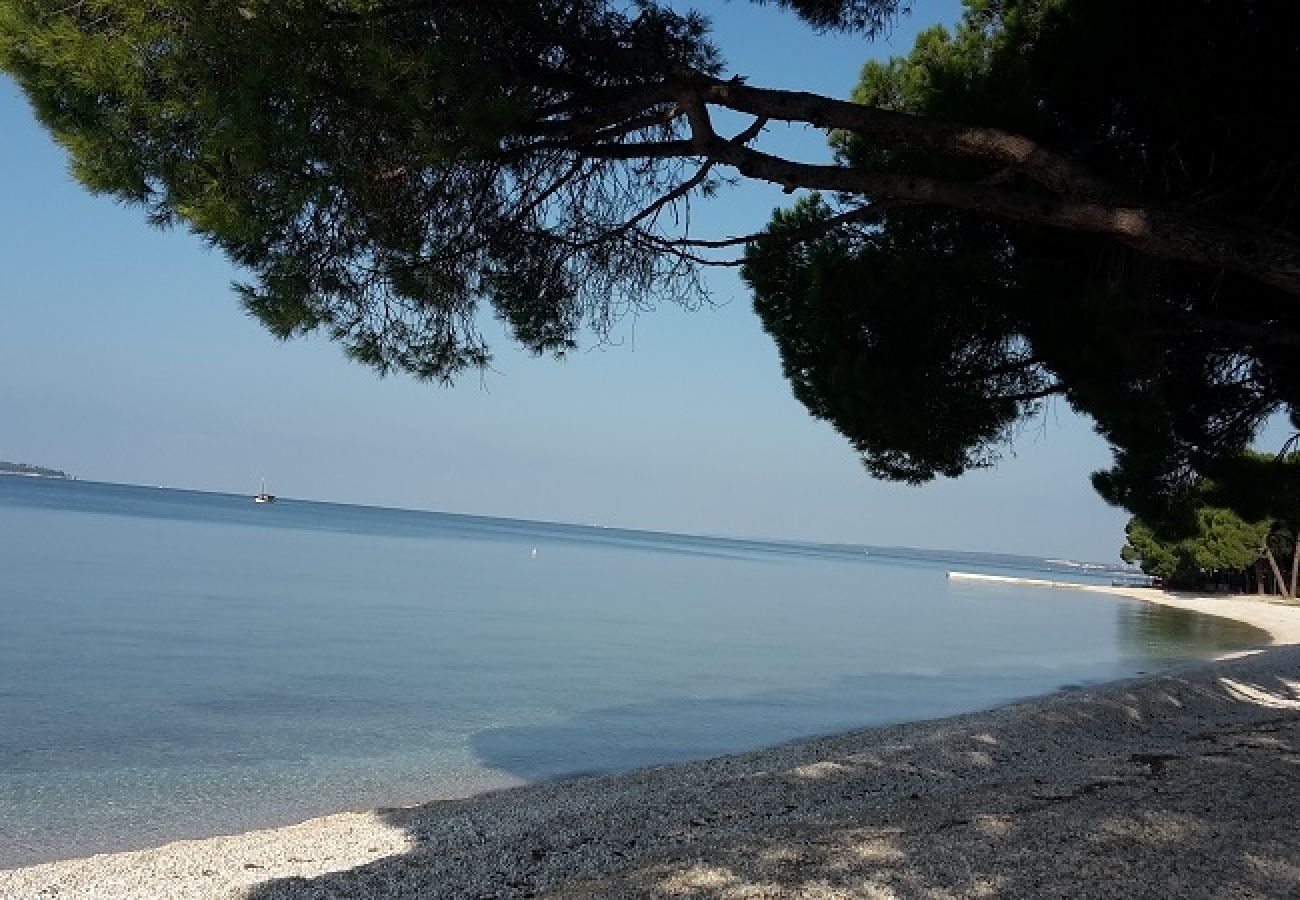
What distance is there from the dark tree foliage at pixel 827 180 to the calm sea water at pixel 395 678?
15.7 feet

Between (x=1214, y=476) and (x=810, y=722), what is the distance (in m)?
6.57

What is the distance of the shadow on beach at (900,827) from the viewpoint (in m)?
3.79

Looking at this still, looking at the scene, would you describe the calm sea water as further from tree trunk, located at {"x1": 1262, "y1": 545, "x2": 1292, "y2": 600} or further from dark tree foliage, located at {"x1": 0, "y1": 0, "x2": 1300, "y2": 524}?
tree trunk, located at {"x1": 1262, "y1": 545, "x2": 1292, "y2": 600}

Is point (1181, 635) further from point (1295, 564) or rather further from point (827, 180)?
point (827, 180)

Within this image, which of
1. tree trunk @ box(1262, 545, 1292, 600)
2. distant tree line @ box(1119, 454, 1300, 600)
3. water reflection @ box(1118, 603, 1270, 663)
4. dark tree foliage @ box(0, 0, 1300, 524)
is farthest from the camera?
tree trunk @ box(1262, 545, 1292, 600)

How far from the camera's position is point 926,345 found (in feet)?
21.3

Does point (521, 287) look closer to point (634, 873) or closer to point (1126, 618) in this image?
point (634, 873)

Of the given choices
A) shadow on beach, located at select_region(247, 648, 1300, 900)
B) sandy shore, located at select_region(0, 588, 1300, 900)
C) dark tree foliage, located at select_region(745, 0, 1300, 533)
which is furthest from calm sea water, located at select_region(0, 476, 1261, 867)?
dark tree foliage, located at select_region(745, 0, 1300, 533)

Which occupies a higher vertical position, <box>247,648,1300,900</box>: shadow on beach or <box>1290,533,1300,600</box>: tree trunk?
<box>1290,533,1300,600</box>: tree trunk

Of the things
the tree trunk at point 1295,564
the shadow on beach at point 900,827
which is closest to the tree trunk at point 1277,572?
the tree trunk at point 1295,564

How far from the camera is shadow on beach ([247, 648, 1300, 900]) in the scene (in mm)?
3785

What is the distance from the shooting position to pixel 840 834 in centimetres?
471

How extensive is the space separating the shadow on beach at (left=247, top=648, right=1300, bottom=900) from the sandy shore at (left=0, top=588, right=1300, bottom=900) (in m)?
0.01

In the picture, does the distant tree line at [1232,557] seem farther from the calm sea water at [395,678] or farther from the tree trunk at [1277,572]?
the calm sea water at [395,678]
